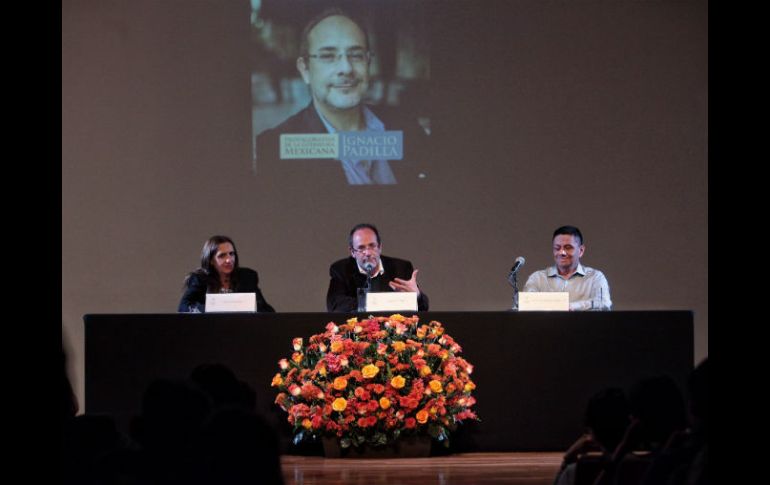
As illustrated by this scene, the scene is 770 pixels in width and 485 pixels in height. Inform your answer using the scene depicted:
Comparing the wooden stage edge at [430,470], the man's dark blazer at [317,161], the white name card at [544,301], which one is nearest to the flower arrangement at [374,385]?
the wooden stage edge at [430,470]

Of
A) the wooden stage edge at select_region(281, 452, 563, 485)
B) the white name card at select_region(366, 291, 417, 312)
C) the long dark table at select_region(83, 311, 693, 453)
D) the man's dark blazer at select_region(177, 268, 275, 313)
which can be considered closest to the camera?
the wooden stage edge at select_region(281, 452, 563, 485)

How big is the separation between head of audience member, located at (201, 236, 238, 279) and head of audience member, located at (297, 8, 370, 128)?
1.72 metres

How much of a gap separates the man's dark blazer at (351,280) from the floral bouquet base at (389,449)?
3.41 feet

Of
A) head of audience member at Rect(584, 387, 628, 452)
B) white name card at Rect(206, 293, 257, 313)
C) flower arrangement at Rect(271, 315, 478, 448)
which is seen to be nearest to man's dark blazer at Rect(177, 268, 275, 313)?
white name card at Rect(206, 293, 257, 313)

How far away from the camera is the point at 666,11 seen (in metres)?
6.15

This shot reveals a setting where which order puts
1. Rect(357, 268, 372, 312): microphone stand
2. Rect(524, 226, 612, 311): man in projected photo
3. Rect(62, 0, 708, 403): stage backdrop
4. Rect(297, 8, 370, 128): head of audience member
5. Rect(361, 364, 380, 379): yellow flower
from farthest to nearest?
Rect(62, 0, 708, 403): stage backdrop < Rect(297, 8, 370, 128): head of audience member < Rect(524, 226, 612, 311): man in projected photo < Rect(357, 268, 372, 312): microphone stand < Rect(361, 364, 380, 379): yellow flower

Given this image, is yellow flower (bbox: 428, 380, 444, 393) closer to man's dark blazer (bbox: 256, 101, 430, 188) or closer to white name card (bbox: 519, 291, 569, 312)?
white name card (bbox: 519, 291, 569, 312)

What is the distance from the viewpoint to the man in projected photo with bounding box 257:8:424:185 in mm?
5992

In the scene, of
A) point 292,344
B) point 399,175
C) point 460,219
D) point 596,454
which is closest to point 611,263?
point 460,219

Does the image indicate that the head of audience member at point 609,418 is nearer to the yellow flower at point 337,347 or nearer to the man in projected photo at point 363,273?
the yellow flower at point 337,347

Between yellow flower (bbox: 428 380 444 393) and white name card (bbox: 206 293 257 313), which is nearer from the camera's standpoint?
yellow flower (bbox: 428 380 444 393)

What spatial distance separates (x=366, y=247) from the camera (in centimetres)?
446

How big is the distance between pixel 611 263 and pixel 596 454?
16.1 feet
